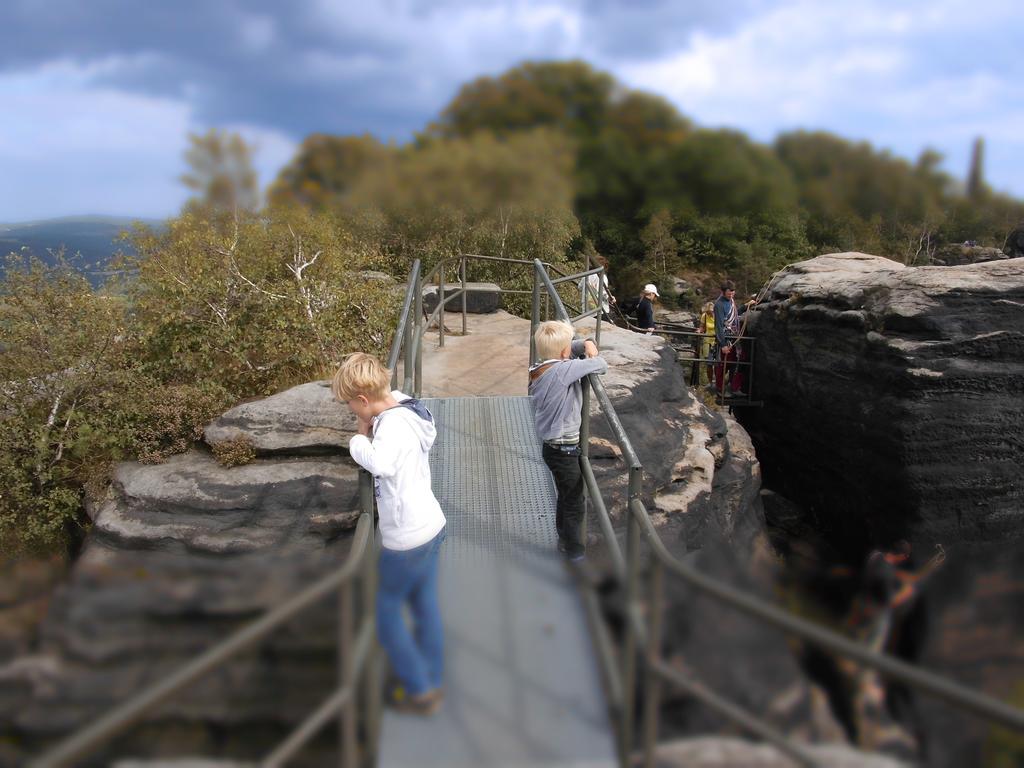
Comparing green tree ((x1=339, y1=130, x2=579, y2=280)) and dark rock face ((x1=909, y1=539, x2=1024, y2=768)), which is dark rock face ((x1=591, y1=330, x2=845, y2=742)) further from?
green tree ((x1=339, y1=130, x2=579, y2=280))

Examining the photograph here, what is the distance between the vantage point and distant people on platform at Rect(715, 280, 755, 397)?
11367mm

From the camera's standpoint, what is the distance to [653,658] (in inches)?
76.4

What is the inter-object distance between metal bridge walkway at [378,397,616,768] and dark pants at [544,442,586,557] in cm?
12

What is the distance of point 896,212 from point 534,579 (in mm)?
28640

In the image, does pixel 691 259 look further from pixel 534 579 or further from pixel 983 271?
pixel 534 579

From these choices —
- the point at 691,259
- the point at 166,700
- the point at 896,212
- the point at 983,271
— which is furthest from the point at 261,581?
the point at 896,212

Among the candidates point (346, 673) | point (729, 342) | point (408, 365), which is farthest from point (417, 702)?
point (729, 342)

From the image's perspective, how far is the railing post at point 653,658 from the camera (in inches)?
76.0

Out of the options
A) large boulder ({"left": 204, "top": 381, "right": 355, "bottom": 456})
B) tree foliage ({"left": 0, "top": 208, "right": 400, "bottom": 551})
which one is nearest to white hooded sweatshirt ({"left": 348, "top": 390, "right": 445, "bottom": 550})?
large boulder ({"left": 204, "top": 381, "right": 355, "bottom": 456})

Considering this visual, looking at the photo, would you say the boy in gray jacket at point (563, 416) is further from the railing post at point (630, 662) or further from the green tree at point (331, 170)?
the green tree at point (331, 170)

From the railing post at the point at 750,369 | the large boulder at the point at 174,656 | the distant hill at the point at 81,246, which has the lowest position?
the railing post at the point at 750,369

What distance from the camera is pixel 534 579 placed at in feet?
10.8

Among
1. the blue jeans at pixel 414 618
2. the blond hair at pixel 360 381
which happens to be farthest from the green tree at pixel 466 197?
the blue jeans at pixel 414 618

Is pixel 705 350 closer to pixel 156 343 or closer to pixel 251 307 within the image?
pixel 251 307
